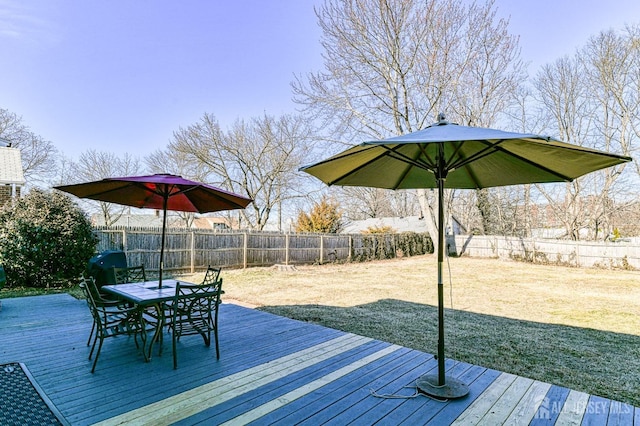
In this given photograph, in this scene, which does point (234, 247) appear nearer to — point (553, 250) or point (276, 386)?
point (276, 386)

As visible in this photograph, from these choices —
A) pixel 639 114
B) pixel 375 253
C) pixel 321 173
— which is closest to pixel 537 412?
pixel 321 173

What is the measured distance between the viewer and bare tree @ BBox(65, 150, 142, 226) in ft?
75.5

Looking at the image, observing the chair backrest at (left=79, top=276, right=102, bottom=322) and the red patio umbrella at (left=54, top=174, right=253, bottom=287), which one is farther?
the red patio umbrella at (left=54, top=174, right=253, bottom=287)

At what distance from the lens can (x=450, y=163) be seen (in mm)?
3309

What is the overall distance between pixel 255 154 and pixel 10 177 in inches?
504

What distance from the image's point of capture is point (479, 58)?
1598 centimetres

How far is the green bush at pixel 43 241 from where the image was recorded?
7570mm

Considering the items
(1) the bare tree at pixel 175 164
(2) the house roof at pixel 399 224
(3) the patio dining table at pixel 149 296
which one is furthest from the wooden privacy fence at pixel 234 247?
(1) the bare tree at pixel 175 164

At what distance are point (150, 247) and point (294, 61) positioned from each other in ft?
35.9

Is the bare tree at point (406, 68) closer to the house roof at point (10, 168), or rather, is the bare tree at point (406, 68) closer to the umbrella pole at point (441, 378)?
the house roof at point (10, 168)

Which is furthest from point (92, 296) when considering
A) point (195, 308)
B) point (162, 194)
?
point (162, 194)

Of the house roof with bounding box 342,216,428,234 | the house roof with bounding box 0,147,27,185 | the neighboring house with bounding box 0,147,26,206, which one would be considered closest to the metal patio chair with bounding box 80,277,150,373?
the neighboring house with bounding box 0,147,26,206

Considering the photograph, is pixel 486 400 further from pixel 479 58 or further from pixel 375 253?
pixel 479 58

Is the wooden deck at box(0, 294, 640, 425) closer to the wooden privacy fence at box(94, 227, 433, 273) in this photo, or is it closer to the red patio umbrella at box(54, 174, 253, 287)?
the red patio umbrella at box(54, 174, 253, 287)
